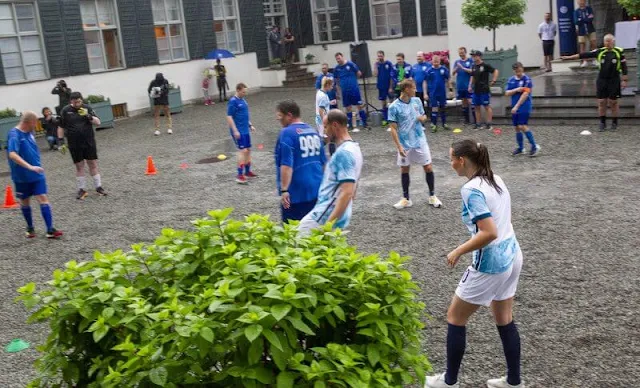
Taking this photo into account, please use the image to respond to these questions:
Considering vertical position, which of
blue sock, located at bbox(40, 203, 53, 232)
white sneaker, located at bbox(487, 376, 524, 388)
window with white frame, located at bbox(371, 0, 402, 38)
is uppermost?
window with white frame, located at bbox(371, 0, 402, 38)

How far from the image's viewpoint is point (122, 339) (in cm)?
370

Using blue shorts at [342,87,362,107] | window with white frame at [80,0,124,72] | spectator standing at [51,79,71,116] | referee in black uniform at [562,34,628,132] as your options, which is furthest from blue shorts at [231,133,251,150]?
window with white frame at [80,0,124,72]

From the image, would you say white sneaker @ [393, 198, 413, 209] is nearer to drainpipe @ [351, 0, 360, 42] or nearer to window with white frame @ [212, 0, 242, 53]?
window with white frame @ [212, 0, 242, 53]

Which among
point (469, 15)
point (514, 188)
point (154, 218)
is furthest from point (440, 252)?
point (469, 15)

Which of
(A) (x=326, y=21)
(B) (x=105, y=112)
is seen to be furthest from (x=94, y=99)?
(A) (x=326, y=21)

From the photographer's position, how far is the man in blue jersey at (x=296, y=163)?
754 cm

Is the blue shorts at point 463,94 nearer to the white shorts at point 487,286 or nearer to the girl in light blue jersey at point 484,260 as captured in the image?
the girl in light blue jersey at point 484,260

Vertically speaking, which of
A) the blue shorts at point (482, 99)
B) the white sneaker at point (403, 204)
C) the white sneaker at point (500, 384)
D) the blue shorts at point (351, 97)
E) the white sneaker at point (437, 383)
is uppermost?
the blue shorts at point (351, 97)

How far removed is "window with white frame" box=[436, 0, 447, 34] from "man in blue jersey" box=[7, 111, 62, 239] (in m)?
22.6

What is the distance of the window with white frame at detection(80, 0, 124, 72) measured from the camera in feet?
88.4

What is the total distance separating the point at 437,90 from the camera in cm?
1880

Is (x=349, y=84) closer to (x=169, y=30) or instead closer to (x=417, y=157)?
(x=417, y=157)

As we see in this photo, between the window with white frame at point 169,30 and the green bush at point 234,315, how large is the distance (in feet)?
86.4

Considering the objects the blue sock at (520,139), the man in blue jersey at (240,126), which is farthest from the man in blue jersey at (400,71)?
the man in blue jersey at (240,126)
